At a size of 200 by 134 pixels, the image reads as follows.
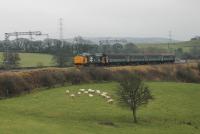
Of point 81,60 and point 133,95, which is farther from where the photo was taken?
point 81,60

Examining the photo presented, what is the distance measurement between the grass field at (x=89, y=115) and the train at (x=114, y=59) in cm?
1882

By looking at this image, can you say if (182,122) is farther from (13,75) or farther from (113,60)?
(113,60)

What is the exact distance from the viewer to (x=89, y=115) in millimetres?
57875

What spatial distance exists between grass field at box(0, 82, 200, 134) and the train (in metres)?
18.8

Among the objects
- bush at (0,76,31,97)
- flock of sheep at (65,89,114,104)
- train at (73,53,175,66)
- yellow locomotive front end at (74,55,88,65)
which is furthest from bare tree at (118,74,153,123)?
train at (73,53,175,66)

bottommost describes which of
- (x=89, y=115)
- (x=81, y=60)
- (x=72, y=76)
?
(x=89, y=115)

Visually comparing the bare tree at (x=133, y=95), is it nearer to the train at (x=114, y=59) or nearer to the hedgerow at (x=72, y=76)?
the hedgerow at (x=72, y=76)

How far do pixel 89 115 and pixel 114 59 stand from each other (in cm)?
4606

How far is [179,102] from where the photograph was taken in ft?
233

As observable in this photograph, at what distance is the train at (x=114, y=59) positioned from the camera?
3804 inches

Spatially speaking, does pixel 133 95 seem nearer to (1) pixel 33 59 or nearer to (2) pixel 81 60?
(2) pixel 81 60

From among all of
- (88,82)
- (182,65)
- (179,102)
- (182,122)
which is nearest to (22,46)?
(182,65)

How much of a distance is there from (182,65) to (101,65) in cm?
2425

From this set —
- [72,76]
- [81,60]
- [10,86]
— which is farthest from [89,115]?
[81,60]
